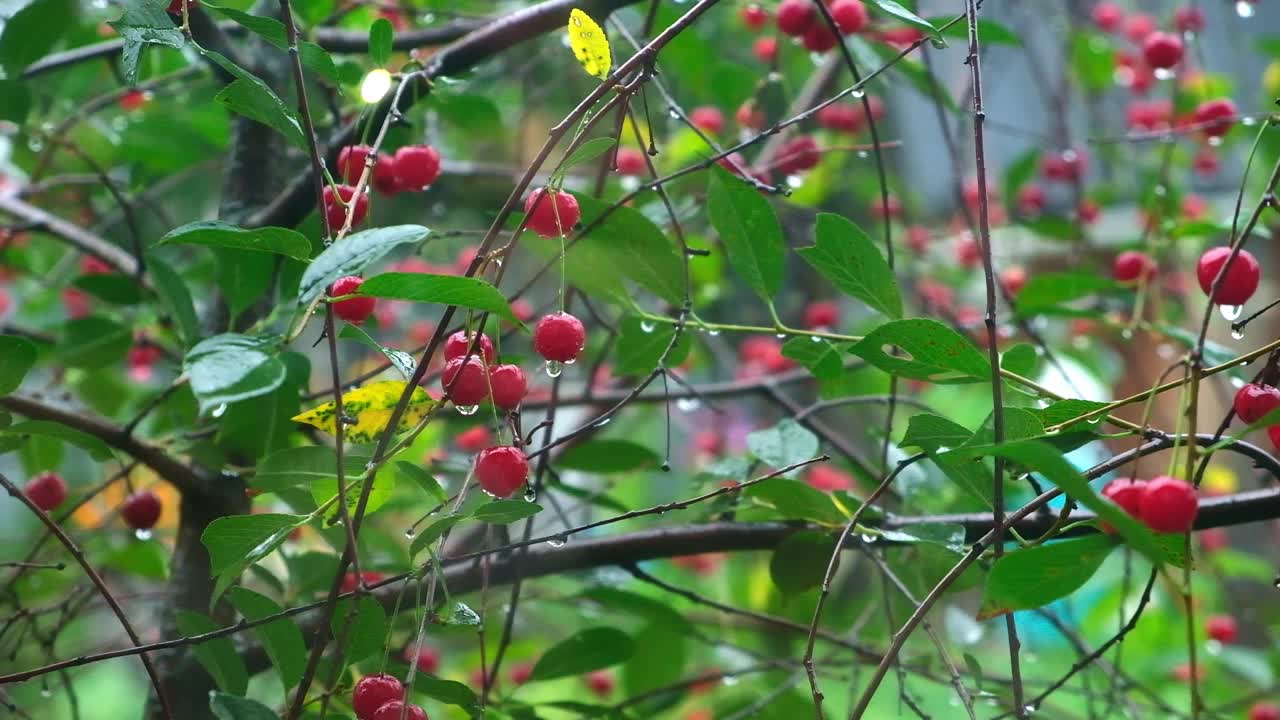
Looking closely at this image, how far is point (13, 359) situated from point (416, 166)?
241 millimetres

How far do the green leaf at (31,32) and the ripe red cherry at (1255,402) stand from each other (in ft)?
2.56

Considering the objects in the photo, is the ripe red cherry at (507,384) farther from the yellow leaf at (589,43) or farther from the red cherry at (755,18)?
the red cherry at (755,18)

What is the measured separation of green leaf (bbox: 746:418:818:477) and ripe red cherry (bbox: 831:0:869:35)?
1.06ft

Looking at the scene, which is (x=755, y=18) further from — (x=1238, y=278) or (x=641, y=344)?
(x=1238, y=278)

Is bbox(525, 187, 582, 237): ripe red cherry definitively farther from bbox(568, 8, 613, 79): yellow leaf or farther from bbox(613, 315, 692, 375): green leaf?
bbox(613, 315, 692, 375): green leaf

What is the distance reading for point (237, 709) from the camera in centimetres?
47

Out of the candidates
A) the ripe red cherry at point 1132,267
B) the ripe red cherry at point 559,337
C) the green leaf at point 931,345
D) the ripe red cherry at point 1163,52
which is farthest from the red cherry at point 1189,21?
the ripe red cherry at point 559,337

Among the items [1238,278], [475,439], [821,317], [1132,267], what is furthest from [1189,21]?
[475,439]

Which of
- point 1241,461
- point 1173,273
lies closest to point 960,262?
point 1173,273

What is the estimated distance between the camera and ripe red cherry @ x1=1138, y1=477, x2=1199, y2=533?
43cm

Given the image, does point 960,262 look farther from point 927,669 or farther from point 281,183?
point 281,183

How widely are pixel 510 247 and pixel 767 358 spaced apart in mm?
996

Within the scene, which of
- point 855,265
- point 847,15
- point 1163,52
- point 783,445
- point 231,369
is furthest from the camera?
point 1163,52

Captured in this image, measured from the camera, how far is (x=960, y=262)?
5.51 feet
